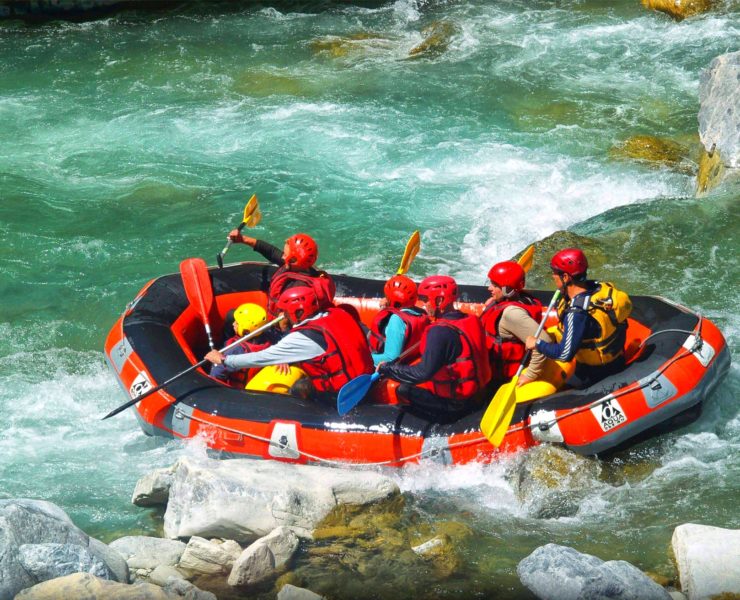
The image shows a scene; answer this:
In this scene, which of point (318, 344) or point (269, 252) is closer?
point (318, 344)

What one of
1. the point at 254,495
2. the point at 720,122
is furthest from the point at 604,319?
the point at 720,122

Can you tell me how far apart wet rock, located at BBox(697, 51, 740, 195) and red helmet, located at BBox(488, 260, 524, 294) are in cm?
458

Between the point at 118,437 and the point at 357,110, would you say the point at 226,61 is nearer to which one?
the point at 357,110

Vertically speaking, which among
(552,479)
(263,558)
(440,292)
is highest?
(440,292)

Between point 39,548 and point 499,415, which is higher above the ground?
point 499,415

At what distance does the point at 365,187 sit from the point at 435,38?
4.60 meters

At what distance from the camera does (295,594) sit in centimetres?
502

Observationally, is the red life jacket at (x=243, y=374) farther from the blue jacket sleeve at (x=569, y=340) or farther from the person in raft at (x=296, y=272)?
the blue jacket sleeve at (x=569, y=340)

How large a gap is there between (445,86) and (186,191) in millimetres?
4192

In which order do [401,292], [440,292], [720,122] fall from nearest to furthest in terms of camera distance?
[440,292] → [401,292] → [720,122]

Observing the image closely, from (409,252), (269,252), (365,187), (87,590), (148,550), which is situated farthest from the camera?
(365,187)

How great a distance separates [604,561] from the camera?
5.49 metres

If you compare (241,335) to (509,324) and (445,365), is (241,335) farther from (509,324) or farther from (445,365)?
(509,324)

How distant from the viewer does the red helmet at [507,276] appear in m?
6.50
